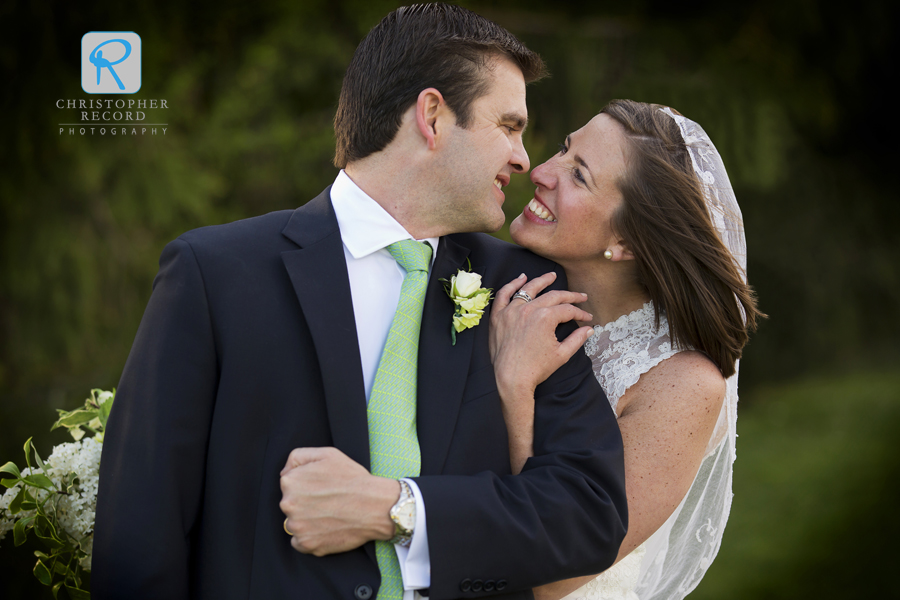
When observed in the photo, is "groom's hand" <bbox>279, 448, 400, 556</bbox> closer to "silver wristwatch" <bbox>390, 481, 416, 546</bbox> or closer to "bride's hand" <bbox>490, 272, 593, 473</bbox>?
"silver wristwatch" <bbox>390, 481, 416, 546</bbox>

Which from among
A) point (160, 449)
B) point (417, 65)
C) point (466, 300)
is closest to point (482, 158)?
point (417, 65)

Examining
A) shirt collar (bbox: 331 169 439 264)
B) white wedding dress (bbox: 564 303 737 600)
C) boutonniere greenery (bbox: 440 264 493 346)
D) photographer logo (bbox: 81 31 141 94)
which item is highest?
photographer logo (bbox: 81 31 141 94)

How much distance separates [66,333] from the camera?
4.88 meters

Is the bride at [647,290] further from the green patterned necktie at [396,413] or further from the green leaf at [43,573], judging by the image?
the green leaf at [43,573]

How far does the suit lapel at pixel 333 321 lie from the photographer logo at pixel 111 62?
11.9 ft

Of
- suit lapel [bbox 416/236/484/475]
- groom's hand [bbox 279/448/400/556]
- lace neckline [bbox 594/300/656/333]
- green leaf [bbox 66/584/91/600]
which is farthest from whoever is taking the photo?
lace neckline [bbox 594/300/656/333]

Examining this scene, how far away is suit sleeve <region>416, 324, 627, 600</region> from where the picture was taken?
1.75 m

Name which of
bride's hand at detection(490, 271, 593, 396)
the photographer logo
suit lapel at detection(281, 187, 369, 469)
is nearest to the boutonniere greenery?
bride's hand at detection(490, 271, 593, 396)

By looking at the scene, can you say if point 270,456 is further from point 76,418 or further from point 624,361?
point 624,361

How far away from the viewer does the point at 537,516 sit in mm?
1805

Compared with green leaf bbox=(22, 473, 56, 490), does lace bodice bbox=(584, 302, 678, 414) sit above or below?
above

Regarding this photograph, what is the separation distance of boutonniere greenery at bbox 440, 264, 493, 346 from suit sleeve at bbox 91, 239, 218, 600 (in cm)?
65

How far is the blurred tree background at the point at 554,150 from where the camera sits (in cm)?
484

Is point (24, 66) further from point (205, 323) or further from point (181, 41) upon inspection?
point (205, 323)
